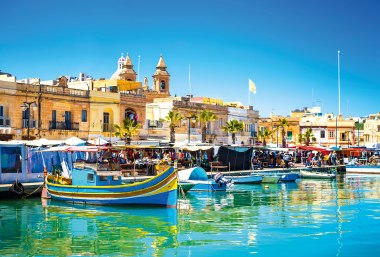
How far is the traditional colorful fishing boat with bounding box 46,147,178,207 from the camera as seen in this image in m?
25.8

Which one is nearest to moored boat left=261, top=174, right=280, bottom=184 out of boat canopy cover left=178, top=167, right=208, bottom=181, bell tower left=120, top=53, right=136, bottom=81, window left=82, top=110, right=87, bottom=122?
boat canopy cover left=178, top=167, right=208, bottom=181

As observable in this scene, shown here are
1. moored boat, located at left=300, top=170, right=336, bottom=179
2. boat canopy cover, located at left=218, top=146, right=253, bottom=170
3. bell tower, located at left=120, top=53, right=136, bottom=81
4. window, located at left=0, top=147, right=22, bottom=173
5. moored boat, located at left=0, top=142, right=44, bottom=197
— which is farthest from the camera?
bell tower, located at left=120, top=53, right=136, bottom=81

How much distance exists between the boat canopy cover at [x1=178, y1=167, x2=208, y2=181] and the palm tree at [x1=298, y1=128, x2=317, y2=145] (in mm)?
40208

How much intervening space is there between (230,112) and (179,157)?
1927 centimetres

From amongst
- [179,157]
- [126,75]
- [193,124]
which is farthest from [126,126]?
[126,75]

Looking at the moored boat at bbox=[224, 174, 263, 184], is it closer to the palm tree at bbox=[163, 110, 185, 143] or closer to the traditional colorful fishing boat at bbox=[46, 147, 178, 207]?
the palm tree at bbox=[163, 110, 185, 143]

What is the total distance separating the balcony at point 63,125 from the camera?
144 feet

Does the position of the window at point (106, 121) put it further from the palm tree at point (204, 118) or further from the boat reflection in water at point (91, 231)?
the boat reflection in water at point (91, 231)

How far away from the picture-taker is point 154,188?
26.1 metres

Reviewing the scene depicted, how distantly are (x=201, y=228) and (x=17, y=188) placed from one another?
13129 millimetres

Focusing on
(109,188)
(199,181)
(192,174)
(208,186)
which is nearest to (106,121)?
(192,174)

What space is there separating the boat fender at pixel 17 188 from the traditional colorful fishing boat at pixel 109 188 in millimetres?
1494

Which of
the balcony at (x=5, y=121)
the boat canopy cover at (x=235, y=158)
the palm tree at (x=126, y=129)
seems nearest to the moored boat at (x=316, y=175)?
the boat canopy cover at (x=235, y=158)

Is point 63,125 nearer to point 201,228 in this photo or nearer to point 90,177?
point 90,177
